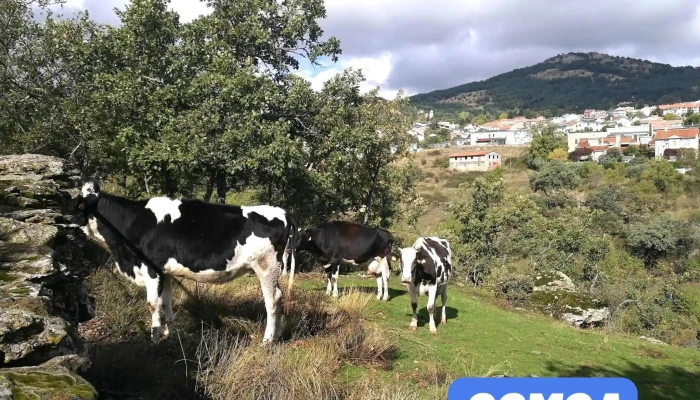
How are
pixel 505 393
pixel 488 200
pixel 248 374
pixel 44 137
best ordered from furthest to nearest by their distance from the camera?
pixel 488 200 → pixel 44 137 → pixel 248 374 → pixel 505 393

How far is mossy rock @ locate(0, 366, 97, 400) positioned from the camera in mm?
2844

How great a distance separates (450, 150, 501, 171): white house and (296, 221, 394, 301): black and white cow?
94710 millimetres

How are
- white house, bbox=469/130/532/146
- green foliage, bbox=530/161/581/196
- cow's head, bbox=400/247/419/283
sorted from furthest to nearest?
white house, bbox=469/130/532/146 → green foliage, bbox=530/161/581/196 → cow's head, bbox=400/247/419/283

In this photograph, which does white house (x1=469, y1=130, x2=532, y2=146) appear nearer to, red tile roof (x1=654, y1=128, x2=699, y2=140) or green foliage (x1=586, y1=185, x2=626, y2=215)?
red tile roof (x1=654, y1=128, x2=699, y2=140)

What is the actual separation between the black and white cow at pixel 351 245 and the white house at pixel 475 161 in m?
94.7

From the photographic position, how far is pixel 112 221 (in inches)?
309

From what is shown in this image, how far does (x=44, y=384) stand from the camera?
2.99 metres

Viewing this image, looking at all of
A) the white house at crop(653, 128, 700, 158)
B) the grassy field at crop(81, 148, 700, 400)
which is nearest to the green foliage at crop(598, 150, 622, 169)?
the white house at crop(653, 128, 700, 158)

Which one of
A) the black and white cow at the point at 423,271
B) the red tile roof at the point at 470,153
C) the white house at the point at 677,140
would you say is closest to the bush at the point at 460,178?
the red tile roof at the point at 470,153

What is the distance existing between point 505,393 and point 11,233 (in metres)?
5.13

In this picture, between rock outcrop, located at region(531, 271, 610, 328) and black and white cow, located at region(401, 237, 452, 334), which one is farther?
rock outcrop, located at region(531, 271, 610, 328)

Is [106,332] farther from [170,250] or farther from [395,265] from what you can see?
[395,265]

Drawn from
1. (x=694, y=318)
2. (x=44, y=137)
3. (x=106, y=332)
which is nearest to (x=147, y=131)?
(x=44, y=137)

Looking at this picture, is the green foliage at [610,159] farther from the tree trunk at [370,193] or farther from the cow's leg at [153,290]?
the cow's leg at [153,290]
